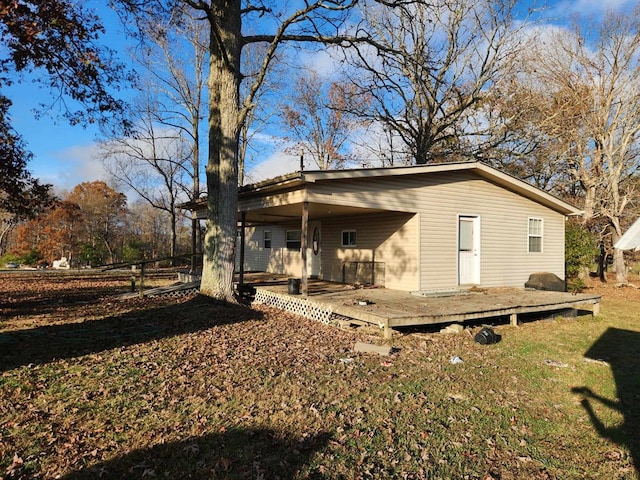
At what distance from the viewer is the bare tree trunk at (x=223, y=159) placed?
9.42m

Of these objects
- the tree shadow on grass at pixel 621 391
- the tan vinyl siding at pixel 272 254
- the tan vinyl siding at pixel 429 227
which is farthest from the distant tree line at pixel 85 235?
the tree shadow on grass at pixel 621 391

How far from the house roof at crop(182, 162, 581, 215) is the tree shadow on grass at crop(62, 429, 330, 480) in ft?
19.7

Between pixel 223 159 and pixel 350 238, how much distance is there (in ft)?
17.9

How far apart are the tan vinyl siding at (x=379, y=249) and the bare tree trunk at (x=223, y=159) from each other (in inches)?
184

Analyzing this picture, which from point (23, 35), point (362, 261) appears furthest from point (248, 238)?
point (23, 35)

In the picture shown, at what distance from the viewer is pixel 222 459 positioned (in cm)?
303

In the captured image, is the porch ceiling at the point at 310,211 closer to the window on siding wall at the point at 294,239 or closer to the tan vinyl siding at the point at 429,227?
the tan vinyl siding at the point at 429,227

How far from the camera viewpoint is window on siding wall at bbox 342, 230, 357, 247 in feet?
43.2

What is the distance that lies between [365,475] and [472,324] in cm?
700

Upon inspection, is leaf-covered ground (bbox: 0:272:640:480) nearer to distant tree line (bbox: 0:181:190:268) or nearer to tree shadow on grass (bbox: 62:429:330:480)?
tree shadow on grass (bbox: 62:429:330:480)

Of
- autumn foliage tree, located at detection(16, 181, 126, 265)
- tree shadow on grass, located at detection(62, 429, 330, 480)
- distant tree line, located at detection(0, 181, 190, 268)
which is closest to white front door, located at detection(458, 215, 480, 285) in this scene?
tree shadow on grass, located at detection(62, 429, 330, 480)

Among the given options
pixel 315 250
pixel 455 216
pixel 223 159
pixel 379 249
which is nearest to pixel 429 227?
pixel 455 216

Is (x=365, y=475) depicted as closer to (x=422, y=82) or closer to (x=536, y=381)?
(x=536, y=381)

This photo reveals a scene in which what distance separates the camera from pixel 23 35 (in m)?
5.90
